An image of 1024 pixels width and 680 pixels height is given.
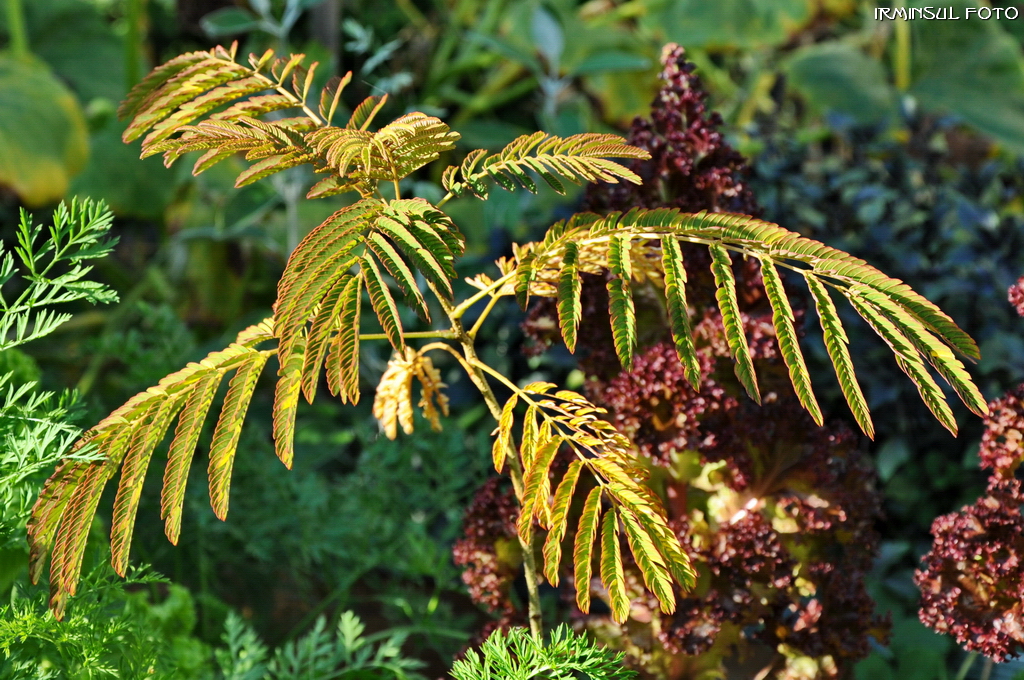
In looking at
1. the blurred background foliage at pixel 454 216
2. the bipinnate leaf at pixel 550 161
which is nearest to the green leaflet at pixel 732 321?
the bipinnate leaf at pixel 550 161

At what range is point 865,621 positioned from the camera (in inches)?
43.1

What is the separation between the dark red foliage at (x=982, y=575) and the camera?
0.94 meters

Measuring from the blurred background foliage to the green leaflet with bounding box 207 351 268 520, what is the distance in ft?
0.91

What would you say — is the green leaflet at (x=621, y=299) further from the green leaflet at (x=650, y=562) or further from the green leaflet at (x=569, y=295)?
the green leaflet at (x=650, y=562)

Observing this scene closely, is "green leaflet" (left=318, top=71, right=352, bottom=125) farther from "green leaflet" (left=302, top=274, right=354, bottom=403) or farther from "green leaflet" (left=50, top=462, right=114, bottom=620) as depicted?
"green leaflet" (left=50, top=462, right=114, bottom=620)

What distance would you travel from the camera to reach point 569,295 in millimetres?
773

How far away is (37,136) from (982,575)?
7.10ft

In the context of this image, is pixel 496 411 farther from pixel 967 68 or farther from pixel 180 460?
pixel 967 68

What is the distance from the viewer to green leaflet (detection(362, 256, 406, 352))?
0.69 m

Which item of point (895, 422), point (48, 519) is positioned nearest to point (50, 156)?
point (48, 519)

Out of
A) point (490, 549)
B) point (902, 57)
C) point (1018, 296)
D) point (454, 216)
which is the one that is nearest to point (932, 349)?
point (1018, 296)

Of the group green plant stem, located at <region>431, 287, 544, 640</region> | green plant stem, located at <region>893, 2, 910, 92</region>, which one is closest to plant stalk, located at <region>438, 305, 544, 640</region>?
Result: green plant stem, located at <region>431, 287, 544, 640</region>

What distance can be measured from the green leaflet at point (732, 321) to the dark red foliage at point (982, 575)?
400 mm

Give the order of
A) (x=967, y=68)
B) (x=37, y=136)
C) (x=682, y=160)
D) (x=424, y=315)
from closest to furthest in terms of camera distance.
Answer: (x=424, y=315) < (x=682, y=160) < (x=37, y=136) < (x=967, y=68)
